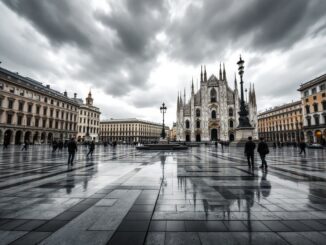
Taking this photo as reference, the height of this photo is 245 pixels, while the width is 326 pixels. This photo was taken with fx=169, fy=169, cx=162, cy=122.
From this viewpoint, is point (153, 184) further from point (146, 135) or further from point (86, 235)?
point (146, 135)

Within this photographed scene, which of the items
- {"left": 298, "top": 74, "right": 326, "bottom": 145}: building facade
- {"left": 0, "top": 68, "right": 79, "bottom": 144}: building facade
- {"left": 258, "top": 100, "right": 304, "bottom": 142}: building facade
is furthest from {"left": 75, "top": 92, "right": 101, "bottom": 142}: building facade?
{"left": 258, "top": 100, "right": 304, "bottom": 142}: building facade

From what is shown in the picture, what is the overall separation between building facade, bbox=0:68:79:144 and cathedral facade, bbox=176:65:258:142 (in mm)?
34880

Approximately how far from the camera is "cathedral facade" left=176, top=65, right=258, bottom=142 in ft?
169

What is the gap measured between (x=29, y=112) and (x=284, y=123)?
260ft

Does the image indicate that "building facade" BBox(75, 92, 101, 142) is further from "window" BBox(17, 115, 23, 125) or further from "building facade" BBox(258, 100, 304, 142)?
"building facade" BBox(258, 100, 304, 142)

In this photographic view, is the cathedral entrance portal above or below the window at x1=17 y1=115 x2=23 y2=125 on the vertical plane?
below

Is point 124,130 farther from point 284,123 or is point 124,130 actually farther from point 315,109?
point 315,109

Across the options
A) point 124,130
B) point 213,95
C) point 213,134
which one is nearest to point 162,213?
point 213,134

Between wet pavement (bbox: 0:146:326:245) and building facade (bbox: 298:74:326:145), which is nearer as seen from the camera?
wet pavement (bbox: 0:146:326:245)

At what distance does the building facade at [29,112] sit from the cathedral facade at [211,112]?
34880mm

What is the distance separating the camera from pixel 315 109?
127 ft

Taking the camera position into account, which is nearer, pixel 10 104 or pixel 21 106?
pixel 10 104

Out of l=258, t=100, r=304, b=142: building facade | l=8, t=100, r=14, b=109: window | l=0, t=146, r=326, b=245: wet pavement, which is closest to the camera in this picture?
l=0, t=146, r=326, b=245: wet pavement

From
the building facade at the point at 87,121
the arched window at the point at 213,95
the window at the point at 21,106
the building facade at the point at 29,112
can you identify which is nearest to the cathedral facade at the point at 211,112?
the arched window at the point at 213,95
